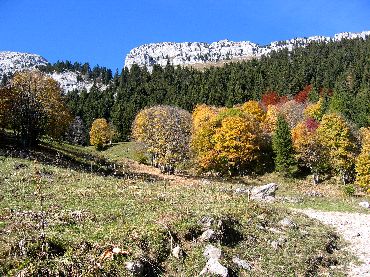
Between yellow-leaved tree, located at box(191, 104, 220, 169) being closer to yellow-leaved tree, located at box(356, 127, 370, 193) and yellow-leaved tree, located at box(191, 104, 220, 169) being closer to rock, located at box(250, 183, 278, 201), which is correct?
yellow-leaved tree, located at box(356, 127, 370, 193)

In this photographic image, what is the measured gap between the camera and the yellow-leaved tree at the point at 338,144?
225 feet

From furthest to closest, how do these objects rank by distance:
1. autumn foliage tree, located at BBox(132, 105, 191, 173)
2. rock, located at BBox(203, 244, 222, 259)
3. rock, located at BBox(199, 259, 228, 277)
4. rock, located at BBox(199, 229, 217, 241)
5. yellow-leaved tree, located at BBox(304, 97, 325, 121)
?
yellow-leaved tree, located at BBox(304, 97, 325, 121), autumn foliage tree, located at BBox(132, 105, 191, 173), rock, located at BBox(199, 229, 217, 241), rock, located at BBox(203, 244, 222, 259), rock, located at BBox(199, 259, 228, 277)

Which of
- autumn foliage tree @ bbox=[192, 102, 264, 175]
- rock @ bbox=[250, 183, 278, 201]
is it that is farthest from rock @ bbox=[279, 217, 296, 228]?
autumn foliage tree @ bbox=[192, 102, 264, 175]

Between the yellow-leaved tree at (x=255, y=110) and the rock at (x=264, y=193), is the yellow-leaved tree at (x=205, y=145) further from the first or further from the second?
the yellow-leaved tree at (x=255, y=110)

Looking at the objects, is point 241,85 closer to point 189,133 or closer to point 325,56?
point 325,56

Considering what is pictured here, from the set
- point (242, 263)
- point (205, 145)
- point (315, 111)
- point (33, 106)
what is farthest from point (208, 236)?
point (315, 111)

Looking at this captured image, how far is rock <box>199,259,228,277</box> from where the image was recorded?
1652 cm

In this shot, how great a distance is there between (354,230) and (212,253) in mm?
12929

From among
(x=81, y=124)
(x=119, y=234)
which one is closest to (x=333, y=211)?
(x=119, y=234)

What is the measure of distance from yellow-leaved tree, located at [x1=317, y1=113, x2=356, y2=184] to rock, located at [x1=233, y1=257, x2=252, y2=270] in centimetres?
5430

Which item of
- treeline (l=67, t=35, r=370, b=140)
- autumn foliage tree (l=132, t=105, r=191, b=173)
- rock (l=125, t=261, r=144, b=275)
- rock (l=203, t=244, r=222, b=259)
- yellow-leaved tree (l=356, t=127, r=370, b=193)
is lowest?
yellow-leaved tree (l=356, t=127, r=370, b=193)

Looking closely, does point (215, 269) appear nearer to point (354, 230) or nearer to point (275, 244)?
point (275, 244)

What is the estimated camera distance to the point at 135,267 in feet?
50.5

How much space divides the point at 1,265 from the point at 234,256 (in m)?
9.64
